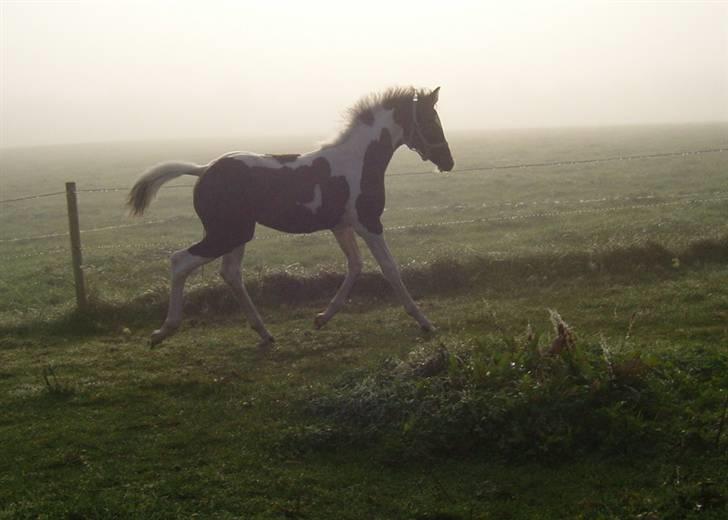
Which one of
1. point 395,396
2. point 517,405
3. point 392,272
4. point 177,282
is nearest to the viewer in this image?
point 517,405

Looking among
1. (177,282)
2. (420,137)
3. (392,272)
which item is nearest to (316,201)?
(392,272)

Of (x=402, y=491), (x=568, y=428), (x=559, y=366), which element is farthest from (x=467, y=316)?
(x=402, y=491)

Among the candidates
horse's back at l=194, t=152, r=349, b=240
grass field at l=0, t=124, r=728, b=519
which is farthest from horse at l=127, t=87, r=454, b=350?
grass field at l=0, t=124, r=728, b=519

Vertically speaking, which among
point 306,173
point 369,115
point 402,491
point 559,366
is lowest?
point 402,491

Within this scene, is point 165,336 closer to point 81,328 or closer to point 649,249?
point 81,328

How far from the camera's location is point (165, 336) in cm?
763

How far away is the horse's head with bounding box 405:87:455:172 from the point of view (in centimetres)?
821

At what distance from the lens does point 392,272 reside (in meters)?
7.97

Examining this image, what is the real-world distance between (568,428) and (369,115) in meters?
4.45

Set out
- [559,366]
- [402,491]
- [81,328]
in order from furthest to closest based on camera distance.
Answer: [81,328] < [559,366] < [402,491]

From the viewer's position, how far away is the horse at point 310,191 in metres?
7.40

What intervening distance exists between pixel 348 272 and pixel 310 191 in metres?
1.08

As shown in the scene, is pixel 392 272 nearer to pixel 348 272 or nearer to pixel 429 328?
pixel 348 272

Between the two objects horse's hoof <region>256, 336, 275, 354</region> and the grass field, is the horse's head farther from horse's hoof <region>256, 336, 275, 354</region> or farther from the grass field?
horse's hoof <region>256, 336, 275, 354</region>
